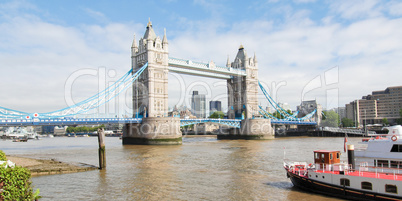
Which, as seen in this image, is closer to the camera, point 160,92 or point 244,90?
point 160,92

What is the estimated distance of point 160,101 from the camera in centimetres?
5000

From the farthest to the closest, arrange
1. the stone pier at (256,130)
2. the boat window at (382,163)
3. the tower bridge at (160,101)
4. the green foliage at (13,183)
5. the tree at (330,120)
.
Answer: the tree at (330,120)
the stone pier at (256,130)
the tower bridge at (160,101)
the boat window at (382,163)
the green foliage at (13,183)

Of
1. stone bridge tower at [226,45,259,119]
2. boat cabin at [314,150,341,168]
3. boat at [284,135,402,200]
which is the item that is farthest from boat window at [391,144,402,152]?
stone bridge tower at [226,45,259,119]

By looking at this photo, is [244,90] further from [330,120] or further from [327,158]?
[327,158]

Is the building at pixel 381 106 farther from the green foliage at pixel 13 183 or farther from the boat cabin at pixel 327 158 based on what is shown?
the green foliage at pixel 13 183

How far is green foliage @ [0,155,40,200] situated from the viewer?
285 inches

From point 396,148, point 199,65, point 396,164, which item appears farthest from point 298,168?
point 199,65

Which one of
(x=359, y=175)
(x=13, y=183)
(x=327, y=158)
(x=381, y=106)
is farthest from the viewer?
(x=381, y=106)

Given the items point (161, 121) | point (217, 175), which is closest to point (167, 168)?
point (217, 175)

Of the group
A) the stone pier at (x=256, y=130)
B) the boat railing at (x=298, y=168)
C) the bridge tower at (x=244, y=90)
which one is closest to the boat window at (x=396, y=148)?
the boat railing at (x=298, y=168)

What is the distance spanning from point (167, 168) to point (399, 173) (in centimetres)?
1287

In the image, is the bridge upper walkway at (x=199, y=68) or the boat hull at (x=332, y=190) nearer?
the boat hull at (x=332, y=190)

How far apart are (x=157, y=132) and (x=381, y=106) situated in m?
92.6

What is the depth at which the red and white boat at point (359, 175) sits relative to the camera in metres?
11.5
